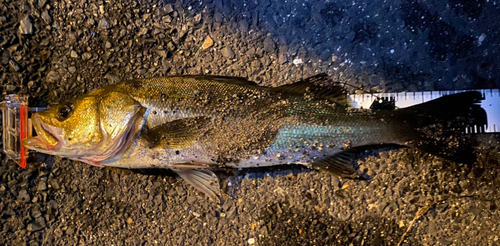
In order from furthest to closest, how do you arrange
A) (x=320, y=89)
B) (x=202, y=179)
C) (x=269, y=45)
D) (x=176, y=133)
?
(x=269, y=45) < (x=202, y=179) < (x=320, y=89) < (x=176, y=133)

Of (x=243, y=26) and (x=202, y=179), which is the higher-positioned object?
(x=243, y=26)

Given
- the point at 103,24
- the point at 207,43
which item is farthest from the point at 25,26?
the point at 207,43

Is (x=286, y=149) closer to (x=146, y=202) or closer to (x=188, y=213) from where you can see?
(x=188, y=213)

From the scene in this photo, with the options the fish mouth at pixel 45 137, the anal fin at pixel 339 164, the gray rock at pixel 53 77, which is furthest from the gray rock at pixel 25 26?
the anal fin at pixel 339 164

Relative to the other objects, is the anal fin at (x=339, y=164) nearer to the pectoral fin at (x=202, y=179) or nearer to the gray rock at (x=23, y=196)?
the pectoral fin at (x=202, y=179)

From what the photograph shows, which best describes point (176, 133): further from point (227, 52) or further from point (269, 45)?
point (269, 45)

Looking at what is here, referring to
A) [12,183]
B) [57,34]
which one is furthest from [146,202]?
[57,34]

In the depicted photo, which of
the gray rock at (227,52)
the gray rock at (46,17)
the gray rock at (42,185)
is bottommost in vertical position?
the gray rock at (42,185)
